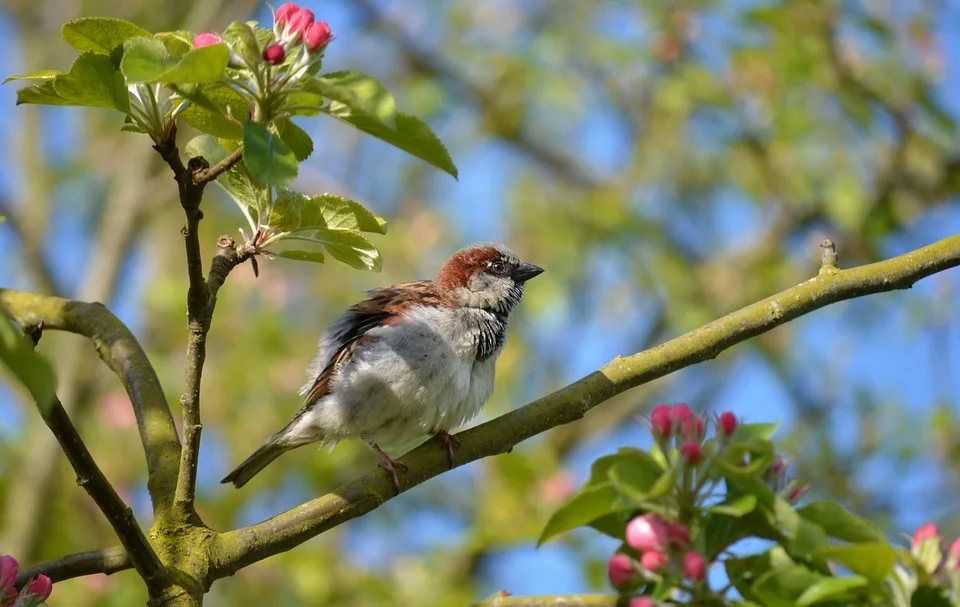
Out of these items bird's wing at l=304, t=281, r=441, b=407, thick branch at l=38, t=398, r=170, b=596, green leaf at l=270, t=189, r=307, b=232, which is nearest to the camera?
thick branch at l=38, t=398, r=170, b=596

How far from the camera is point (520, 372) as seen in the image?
23.9 feet

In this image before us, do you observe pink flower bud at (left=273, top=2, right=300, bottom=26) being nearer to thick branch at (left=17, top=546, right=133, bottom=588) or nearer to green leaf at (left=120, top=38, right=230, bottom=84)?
green leaf at (left=120, top=38, right=230, bottom=84)

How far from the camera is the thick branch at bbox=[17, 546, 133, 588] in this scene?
7.03 feet

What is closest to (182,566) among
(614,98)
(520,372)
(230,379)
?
(230,379)

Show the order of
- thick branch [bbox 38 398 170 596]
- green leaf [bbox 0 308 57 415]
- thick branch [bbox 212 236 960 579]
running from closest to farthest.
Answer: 1. green leaf [bbox 0 308 57 415]
2. thick branch [bbox 38 398 170 596]
3. thick branch [bbox 212 236 960 579]

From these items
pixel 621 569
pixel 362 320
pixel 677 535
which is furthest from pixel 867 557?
pixel 362 320

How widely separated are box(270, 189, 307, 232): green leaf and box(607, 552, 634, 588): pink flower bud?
0.95m

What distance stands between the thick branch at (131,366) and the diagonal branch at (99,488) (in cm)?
27

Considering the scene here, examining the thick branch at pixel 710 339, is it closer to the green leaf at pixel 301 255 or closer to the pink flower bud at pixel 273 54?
the green leaf at pixel 301 255

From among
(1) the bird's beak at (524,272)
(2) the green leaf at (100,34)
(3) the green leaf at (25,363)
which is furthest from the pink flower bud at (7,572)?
(1) the bird's beak at (524,272)

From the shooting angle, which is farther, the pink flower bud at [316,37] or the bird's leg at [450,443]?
the bird's leg at [450,443]

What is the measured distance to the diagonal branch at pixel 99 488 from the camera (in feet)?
6.45

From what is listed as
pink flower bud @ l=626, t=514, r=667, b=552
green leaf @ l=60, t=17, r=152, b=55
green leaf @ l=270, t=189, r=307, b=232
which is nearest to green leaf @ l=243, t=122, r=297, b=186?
green leaf @ l=270, t=189, r=307, b=232

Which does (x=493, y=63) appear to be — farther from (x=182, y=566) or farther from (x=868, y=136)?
(x=182, y=566)
